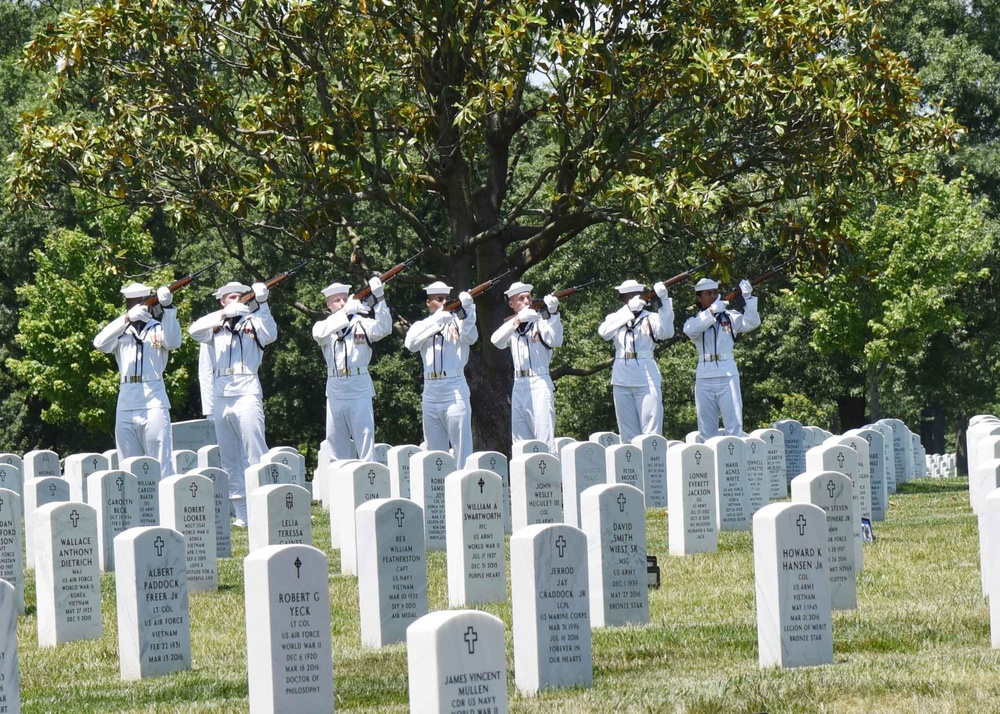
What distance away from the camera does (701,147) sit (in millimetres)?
18359

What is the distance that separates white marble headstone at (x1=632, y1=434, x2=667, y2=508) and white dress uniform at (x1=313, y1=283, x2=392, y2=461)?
2945 millimetres

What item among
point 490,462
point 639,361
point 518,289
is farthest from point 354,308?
point 639,361

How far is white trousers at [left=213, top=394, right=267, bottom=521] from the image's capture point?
16.5 m

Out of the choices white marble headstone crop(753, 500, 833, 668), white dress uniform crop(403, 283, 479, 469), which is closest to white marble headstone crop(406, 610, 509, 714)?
white marble headstone crop(753, 500, 833, 668)

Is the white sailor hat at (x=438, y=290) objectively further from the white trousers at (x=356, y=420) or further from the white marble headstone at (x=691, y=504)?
the white marble headstone at (x=691, y=504)

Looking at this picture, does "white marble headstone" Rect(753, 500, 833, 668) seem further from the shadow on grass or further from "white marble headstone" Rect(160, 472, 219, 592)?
the shadow on grass

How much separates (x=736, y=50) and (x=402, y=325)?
19.0 feet

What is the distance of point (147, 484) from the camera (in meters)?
13.9

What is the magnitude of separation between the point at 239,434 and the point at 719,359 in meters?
5.76

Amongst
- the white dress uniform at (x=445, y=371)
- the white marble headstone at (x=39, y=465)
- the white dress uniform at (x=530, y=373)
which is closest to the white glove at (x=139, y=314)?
the white marble headstone at (x=39, y=465)

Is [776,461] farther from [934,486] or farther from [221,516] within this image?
[221,516]

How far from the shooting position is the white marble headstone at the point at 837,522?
9406 mm

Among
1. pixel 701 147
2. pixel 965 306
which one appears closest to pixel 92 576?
pixel 701 147

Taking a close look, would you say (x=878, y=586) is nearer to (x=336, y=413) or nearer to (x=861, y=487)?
(x=861, y=487)
